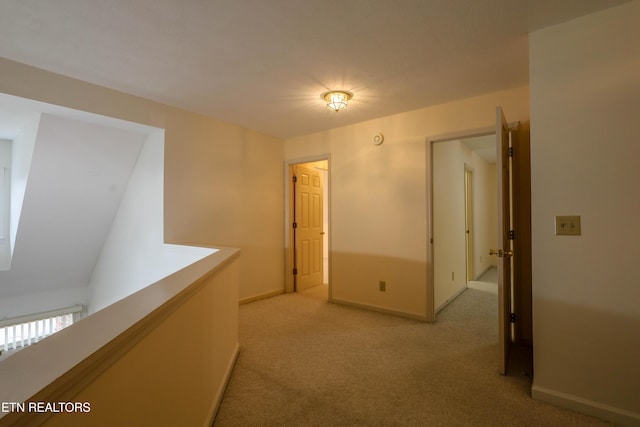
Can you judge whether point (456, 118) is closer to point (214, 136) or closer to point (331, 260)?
point (331, 260)

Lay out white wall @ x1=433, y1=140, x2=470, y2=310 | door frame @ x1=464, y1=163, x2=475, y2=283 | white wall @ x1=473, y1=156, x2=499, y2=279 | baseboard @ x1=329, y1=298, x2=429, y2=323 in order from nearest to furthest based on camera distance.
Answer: baseboard @ x1=329, y1=298, x2=429, y2=323, white wall @ x1=433, y1=140, x2=470, y2=310, door frame @ x1=464, y1=163, x2=475, y2=283, white wall @ x1=473, y1=156, x2=499, y2=279

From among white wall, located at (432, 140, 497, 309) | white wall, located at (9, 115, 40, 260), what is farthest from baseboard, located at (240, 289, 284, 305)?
white wall, located at (9, 115, 40, 260)

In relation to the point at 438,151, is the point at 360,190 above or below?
below

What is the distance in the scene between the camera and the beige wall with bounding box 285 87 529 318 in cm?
316

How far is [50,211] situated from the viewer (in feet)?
10.9

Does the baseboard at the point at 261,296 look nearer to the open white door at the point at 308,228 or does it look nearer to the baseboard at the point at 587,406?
the open white door at the point at 308,228

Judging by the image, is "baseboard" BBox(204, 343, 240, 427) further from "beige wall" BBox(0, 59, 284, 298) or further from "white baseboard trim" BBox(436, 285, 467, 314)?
"white baseboard trim" BBox(436, 285, 467, 314)

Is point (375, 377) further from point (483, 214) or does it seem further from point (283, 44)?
point (483, 214)

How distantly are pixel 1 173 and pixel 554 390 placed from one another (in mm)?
5743

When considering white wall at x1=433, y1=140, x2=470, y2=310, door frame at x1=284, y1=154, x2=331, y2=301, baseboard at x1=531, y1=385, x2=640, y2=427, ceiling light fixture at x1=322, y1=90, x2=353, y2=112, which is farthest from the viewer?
door frame at x1=284, y1=154, x2=331, y2=301

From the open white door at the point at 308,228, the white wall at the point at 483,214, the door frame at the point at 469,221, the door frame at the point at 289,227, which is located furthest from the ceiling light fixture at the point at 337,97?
the white wall at the point at 483,214

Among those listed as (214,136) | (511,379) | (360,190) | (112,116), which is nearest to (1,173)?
(112,116)

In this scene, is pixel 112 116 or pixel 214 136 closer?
pixel 112 116

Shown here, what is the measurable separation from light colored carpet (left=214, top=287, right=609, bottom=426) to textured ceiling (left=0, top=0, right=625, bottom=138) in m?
2.37
